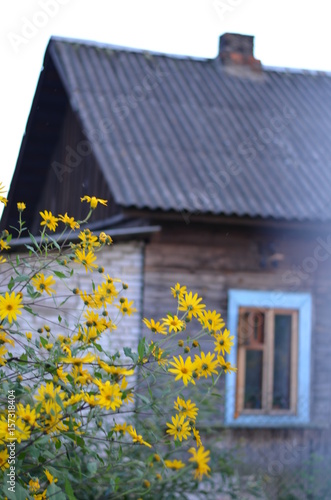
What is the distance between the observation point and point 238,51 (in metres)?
11.4

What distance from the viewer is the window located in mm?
8562

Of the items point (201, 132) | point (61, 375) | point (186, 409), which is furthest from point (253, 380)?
point (61, 375)

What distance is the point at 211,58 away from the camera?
1141 centimetres

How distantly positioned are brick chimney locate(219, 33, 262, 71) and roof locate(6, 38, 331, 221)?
0.46ft

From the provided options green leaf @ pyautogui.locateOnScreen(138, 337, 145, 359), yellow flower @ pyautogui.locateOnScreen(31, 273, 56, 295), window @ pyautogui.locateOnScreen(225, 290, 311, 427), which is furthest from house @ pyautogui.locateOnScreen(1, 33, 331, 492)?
green leaf @ pyautogui.locateOnScreen(138, 337, 145, 359)

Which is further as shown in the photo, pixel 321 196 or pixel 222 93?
pixel 222 93

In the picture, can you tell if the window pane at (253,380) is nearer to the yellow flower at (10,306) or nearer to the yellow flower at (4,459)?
the yellow flower at (4,459)

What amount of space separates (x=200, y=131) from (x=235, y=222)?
1.80 meters

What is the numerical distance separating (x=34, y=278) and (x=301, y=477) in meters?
6.02

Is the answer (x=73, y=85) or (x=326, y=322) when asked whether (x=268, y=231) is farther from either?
(x=73, y=85)

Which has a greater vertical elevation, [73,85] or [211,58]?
[211,58]

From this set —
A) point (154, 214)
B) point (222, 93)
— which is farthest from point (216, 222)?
point (222, 93)

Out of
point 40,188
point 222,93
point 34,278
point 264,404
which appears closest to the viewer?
point 34,278

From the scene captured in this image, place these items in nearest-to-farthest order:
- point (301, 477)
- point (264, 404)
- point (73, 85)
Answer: point (301, 477) → point (264, 404) → point (73, 85)
